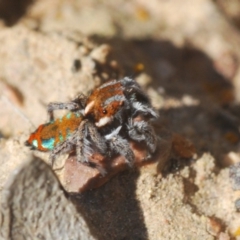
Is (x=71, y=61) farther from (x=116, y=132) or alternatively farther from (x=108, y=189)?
(x=108, y=189)

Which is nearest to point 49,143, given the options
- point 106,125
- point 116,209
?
point 106,125

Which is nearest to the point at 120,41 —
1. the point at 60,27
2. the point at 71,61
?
the point at 60,27

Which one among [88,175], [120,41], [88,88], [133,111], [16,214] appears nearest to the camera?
[16,214]

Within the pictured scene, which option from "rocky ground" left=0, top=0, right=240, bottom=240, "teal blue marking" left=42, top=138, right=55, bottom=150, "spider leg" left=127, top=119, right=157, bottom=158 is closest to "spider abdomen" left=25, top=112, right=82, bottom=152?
"teal blue marking" left=42, top=138, right=55, bottom=150

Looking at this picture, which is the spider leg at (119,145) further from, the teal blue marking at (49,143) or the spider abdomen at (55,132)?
the teal blue marking at (49,143)

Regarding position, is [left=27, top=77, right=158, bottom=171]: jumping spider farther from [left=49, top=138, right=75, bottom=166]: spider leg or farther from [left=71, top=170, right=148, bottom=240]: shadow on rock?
[left=71, top=170, right=148, bottom=240]: shadow on rock

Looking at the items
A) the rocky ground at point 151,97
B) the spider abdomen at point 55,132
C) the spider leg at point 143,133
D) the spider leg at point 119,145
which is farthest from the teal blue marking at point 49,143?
the spider leg at point 143,133
